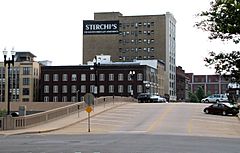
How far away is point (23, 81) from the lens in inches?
5497

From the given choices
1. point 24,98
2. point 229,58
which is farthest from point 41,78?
point 229,58

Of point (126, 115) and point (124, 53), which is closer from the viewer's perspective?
point (126, 115)

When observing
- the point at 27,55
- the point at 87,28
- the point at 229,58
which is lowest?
the point at 229,58

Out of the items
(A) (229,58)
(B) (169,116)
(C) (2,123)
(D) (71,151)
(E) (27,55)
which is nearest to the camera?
Answer: (D) (71,151)

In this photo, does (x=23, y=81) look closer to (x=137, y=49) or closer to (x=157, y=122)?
(x=137, y=49)

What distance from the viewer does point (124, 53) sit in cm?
17662

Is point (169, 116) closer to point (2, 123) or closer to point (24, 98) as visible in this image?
point (2, 123)

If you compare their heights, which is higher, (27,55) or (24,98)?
(27,55)

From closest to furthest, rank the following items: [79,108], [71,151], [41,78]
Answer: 1. [71,151]
2. [79,108]
3. [41,78]

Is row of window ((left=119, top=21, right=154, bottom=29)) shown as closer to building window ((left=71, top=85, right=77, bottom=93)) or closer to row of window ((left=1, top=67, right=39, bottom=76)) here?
row of window ((left=1, top=67, right=39, bottom=76))

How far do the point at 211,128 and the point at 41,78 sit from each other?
10200cm

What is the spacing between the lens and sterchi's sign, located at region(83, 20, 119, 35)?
17675cm

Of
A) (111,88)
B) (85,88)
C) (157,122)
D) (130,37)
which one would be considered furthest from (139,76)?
(157,122)

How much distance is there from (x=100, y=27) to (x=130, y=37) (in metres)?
11.2
